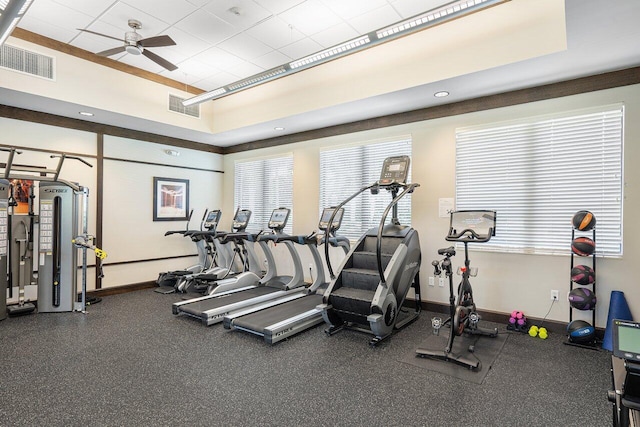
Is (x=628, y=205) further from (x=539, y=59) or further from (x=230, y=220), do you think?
(x=230, y=220)

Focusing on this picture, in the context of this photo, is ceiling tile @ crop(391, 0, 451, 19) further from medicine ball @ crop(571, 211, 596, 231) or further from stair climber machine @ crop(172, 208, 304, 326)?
stair climber machine @ crop(172, 208, 304, 326)

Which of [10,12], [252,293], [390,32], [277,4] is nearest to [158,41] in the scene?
[10,12]

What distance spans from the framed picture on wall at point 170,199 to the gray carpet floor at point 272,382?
2917 millimetres

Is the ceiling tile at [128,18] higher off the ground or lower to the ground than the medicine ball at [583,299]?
higher

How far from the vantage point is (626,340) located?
116 cm

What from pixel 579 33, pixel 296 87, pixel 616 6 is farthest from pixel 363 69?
pixel 616 6

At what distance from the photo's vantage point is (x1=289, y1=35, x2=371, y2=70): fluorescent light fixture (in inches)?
139

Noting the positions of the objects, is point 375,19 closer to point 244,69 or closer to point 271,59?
point 271,59

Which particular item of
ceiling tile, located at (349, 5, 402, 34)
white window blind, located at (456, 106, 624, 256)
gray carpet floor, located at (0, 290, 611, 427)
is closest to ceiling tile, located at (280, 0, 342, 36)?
ceiling tile, located at (349, 5, 402, 34)

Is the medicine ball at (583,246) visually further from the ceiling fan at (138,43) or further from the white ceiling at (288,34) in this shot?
the ceiling fan at (138,43)

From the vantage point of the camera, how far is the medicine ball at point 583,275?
3.60 metres

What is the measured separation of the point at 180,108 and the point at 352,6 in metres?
3.76

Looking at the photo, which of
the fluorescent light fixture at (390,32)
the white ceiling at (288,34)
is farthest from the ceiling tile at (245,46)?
the fluorescent light fixture at (390,32)

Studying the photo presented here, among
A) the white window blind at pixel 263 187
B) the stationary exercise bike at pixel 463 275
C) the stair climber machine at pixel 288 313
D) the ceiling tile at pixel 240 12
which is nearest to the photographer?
the stationary exercise bike at pixel 463 275
